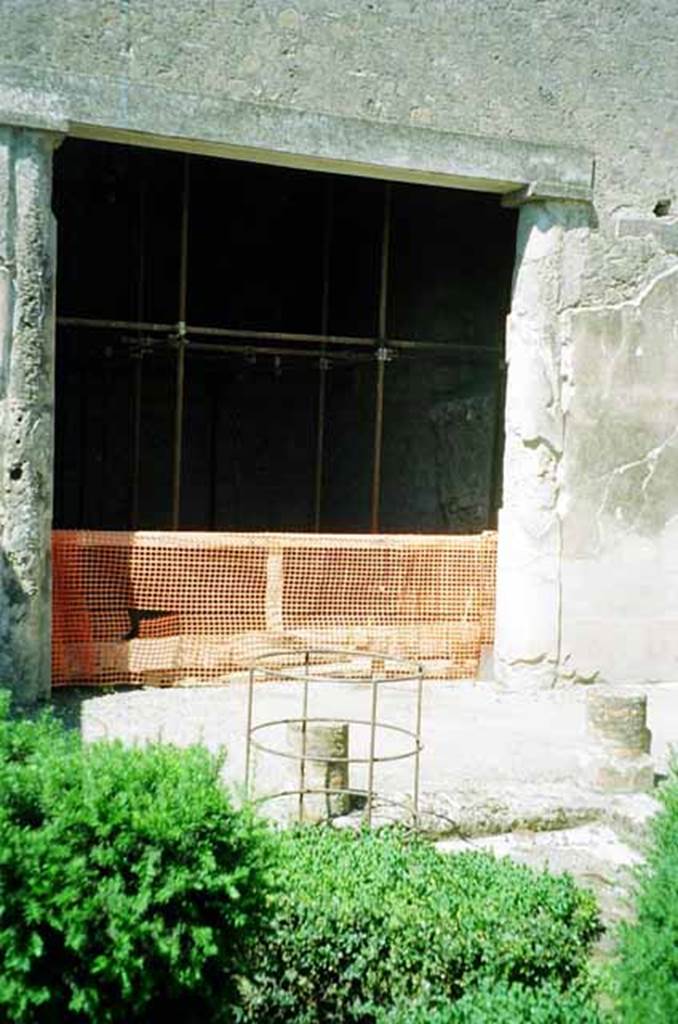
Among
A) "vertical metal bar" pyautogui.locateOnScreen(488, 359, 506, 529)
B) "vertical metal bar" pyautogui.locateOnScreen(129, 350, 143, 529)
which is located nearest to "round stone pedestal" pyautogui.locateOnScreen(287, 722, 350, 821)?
"vertical metal bar" pyautogui.locateOnScreen(129, 350, 143, 529)

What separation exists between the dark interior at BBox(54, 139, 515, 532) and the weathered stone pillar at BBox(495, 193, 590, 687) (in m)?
2.15

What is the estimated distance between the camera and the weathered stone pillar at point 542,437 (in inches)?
324

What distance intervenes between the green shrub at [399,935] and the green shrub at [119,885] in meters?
0.36

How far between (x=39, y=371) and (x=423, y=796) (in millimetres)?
3269

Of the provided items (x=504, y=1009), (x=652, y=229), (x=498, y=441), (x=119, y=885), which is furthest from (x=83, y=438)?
(x=119, y=885)

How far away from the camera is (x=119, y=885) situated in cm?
314

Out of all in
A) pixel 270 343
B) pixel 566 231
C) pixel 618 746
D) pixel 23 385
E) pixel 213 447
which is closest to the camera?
pixel 618 746

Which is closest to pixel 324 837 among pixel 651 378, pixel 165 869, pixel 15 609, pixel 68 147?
pixel 165 869

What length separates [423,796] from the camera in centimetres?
544

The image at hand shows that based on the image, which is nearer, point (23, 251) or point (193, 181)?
point (23, 251)

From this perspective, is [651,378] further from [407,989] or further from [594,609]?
[407,989]

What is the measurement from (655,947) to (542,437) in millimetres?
5263

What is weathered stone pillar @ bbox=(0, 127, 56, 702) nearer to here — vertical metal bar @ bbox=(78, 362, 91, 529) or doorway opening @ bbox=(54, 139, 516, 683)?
doorway opening @ bbox=(54, 139, 516, 683)

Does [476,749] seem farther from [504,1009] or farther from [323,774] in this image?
[504,1009]
